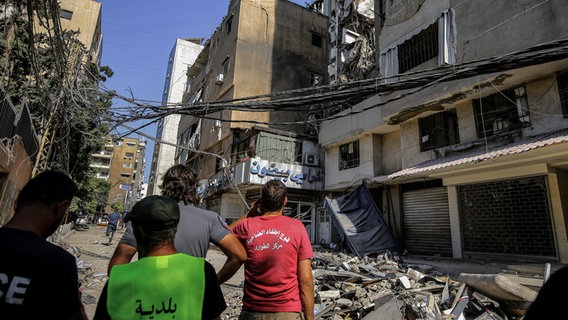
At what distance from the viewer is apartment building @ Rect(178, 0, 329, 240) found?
18.6m

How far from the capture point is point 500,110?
33.1 feet

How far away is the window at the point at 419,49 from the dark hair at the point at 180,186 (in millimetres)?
11792

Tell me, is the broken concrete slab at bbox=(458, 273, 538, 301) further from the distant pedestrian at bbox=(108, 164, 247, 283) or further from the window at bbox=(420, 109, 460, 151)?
the window at bbox=(420, 109, 460, 151)

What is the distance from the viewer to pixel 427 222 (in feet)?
40.7

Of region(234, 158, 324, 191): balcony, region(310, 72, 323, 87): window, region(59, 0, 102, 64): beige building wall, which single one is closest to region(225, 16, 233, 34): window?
region(310, 72, 323, 87): window

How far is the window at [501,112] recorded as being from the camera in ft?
31.2

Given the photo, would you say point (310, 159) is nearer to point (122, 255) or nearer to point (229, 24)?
point (229, 24)

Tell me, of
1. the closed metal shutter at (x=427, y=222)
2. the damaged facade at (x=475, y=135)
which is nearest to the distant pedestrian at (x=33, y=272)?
the damaged facade at (x=475, y=135)

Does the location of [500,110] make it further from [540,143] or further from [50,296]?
[50,296]

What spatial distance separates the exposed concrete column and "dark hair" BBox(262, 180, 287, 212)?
10.3m

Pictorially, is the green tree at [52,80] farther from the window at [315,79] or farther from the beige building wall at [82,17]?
the window at [315,79]

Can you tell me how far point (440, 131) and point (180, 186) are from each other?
38.6 ft

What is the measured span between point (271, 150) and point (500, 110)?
38.3ft

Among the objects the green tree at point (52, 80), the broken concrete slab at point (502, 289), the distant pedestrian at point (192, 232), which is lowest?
the broken concrete slab at point (502, 289)
